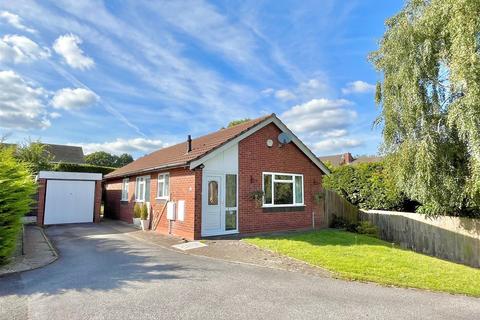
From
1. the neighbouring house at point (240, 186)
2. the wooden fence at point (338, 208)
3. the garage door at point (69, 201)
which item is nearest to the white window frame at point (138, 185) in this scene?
the neighbouring house at point (240, 186)

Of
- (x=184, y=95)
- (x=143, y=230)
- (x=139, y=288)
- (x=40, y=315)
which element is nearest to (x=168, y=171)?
(x=143, y=230)

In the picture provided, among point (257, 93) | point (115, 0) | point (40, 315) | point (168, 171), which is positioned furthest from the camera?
point (257, 93)

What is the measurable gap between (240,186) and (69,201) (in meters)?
11.0

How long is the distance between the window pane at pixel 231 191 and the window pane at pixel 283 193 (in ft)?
7.05

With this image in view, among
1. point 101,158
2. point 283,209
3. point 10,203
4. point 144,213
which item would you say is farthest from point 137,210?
point 101,158

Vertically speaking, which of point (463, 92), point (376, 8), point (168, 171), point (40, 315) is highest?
point (376, 8)

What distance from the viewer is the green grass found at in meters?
7.29

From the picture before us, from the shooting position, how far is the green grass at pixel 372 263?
23.9 feet

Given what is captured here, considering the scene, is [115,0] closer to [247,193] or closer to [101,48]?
[101,48]

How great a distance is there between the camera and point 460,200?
38.3 feet

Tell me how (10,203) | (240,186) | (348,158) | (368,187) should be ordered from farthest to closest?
1. (348,158)
2. (368,187)
3. (240,186)
4. (10,203)

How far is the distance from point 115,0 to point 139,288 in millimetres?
8542

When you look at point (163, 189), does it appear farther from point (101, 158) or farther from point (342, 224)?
point (101, 158)

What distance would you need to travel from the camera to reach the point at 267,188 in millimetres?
14070
